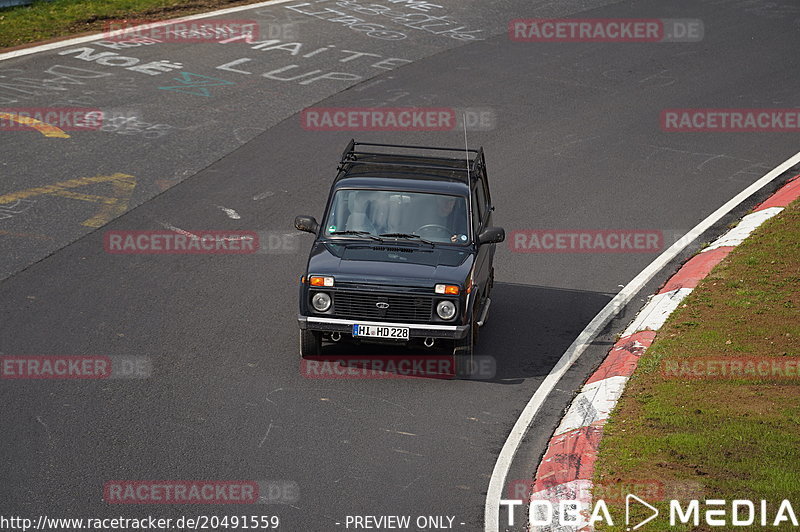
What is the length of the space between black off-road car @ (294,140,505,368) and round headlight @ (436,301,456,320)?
0.01 meters

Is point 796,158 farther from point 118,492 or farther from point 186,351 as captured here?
point 118,492

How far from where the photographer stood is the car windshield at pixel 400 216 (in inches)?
481

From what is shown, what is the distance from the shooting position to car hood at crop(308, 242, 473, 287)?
11414mm

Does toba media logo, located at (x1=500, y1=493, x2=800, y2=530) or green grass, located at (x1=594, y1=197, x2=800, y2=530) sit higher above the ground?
green grass, located at (x1=594, y1=197, x2=800, y2=530)

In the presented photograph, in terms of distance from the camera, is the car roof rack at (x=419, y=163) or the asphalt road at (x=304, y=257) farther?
the car roof rack at (x=419, y=163)

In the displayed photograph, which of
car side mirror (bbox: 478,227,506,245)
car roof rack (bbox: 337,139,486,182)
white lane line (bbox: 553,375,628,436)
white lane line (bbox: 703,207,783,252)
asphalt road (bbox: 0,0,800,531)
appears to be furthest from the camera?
white lane line (bbox: 703,207,783,252)

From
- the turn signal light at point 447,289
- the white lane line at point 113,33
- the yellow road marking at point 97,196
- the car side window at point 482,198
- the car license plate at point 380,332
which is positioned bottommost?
the car license plate at point 380,332

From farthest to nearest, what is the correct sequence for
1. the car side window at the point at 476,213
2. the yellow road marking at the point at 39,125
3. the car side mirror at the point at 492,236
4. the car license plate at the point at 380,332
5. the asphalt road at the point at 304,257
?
the yellow road marking at the point at 39,125 → the car side window at the point at 476,213 → the car side mirror at the point at 492,236 → the car license plate at the point at 380,332 → the asphalt road at the point at 304,257

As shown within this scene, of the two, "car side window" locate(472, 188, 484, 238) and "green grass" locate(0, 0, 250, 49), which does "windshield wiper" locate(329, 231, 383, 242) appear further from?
"green grass" locate(0, 0, 250, 49)

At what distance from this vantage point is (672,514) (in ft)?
26.7

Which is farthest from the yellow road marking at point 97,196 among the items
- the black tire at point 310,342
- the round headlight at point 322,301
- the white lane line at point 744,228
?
the white lane line at point 744,228

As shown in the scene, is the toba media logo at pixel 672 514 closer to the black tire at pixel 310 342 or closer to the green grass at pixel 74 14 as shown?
the black tire at pixel 310 342

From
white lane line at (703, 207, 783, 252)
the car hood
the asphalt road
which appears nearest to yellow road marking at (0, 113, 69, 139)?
the asphalt road

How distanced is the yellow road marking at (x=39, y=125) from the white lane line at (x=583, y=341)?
11267 mm
